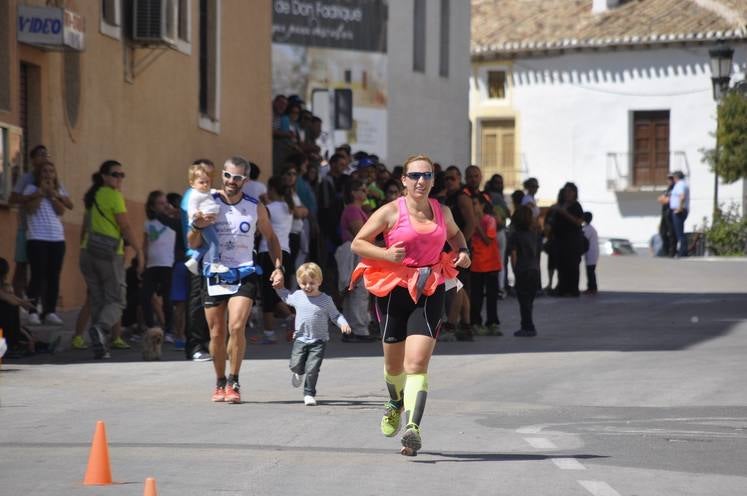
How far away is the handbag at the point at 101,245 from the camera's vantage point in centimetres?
1880

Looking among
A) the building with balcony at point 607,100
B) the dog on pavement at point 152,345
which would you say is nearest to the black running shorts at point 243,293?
the dog on pavement at point 152,345

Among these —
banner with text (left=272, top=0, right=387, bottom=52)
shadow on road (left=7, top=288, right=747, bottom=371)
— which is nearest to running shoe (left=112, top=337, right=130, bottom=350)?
shadow on road (left=7, top=288, right=747, bottom=371)

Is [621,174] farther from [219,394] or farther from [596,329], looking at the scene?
[219,394]

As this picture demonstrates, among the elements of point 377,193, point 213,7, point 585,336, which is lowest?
point 585,336

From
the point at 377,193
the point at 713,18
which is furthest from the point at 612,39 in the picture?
the point at 377,193

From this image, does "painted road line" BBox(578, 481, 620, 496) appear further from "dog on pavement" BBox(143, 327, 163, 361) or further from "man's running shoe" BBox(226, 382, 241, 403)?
"dog on pavement" BBox(143, 327, 163, 361)

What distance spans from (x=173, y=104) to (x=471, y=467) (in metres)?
17.4

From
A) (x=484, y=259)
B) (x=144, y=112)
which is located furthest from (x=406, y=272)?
(x=144, y=112)

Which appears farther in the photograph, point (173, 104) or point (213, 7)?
point (213, 7)

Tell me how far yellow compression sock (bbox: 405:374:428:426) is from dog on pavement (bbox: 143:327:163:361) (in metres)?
7.13

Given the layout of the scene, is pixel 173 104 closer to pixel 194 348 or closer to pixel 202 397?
pixel 194 348

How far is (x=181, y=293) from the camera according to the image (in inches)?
798

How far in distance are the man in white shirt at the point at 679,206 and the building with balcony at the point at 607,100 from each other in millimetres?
23097

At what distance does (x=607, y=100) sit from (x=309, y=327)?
5538 centimetres
